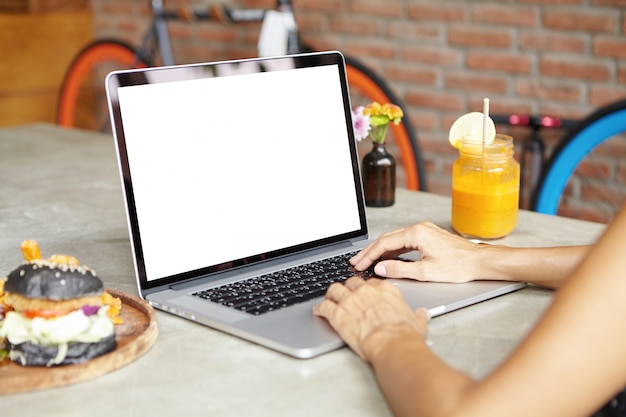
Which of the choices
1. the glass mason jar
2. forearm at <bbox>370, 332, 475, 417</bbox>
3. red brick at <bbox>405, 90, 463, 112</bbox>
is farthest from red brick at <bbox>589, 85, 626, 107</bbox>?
forearm at <bbox>370, 332, 475, 417</bbox>

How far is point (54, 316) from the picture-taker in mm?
804

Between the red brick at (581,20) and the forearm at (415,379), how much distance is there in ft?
6.36

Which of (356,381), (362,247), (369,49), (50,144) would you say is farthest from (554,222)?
(369,49)

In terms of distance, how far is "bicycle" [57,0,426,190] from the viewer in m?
2.82

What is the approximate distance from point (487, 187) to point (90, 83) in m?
3.11

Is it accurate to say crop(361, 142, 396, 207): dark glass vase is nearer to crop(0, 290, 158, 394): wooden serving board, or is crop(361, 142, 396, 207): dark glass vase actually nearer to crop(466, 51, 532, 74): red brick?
crop(0, 290, 158, 394): wooden serving board

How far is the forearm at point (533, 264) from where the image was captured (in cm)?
107

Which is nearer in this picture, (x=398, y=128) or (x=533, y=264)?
(x=533, y=264)

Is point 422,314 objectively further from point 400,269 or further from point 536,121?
point 536,121

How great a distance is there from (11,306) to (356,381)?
13.5 inches

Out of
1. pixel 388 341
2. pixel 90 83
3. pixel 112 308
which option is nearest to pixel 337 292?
pixel 388 341

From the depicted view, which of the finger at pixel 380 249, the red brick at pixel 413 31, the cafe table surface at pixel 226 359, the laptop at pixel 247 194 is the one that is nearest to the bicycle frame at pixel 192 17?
the red brick at pixel 413 31

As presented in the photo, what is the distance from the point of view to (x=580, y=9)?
2564 mm

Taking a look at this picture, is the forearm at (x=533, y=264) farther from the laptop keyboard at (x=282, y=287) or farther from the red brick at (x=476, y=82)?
the red brick at (x=476, y=82)
